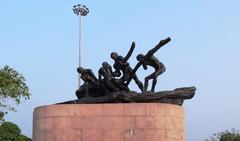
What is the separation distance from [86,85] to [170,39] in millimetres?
3527

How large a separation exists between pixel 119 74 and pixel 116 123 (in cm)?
252

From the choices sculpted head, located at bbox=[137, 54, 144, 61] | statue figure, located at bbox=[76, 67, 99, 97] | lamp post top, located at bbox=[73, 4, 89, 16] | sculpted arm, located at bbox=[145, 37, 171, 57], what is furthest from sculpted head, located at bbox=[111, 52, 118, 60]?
lamp post top, located at bbox=[73, 4, 89, 16]

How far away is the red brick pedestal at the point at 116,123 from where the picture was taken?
658 inches

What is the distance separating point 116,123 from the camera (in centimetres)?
1686

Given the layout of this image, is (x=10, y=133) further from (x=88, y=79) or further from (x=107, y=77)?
(x=107, y=77)

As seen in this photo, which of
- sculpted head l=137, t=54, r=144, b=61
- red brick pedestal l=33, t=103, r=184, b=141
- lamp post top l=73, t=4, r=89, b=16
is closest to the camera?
red brick pedestal l=33, t=103, r=184, b=141

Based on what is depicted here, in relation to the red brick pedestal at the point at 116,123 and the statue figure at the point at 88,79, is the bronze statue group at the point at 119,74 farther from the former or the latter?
the red brick pedestal at the point at 116,123

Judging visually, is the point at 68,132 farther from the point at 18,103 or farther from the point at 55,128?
the point at 18,103

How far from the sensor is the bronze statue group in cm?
1828

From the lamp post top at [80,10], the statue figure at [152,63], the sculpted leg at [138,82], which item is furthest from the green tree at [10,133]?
the statue figure at [152,63]

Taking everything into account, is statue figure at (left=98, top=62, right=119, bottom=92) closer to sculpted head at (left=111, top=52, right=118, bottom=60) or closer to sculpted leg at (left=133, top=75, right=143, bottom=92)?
sculpted head at (left=111, top=52, right=118, bottom=60)

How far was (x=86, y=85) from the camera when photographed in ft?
62.7

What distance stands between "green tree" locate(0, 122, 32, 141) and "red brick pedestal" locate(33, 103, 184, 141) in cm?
2816

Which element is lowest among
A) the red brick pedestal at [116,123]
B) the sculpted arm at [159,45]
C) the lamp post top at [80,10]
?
the red brick pedestal at [116,123]
